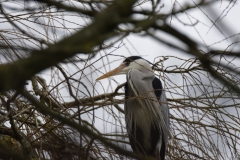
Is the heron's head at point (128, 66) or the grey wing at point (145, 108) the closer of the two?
the grey wing at point (145, 108)

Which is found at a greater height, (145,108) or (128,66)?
(128,66)

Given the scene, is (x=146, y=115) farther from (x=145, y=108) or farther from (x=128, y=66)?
(x=128, y=66)

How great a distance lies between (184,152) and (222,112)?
267mm

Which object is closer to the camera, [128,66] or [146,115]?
[146,115]

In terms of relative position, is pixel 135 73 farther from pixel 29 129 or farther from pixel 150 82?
pixel 29 129

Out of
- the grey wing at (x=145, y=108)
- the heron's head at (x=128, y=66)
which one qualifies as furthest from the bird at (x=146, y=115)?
the heron's head at (x=128, y=66)

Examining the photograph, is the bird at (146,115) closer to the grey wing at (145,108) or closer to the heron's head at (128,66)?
the grey wing at (145,108)

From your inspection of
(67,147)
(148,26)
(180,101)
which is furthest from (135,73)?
(148,26)

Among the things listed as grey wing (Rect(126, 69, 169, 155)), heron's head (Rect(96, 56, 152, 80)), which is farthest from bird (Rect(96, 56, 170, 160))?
heron's head (Rect(96, 56, 152, 80))

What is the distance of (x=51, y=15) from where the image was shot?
205 centimetres

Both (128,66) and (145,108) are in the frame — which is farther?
(128,66)

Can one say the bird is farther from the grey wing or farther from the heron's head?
the heron's head

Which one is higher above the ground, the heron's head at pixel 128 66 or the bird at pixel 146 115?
the heron's head at pixel 128 66

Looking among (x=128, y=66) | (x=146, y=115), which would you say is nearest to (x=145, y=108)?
(x=146, y=115)
